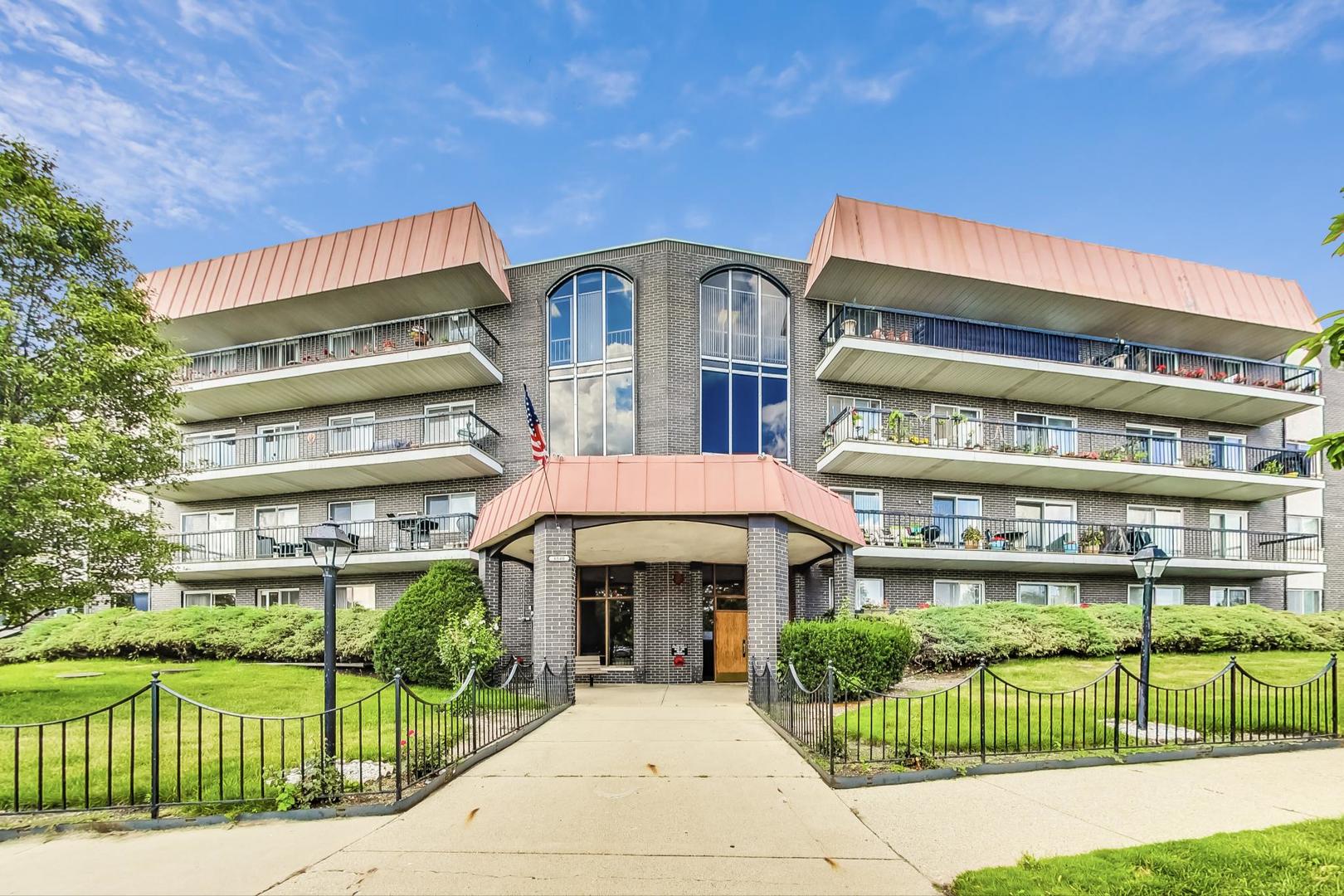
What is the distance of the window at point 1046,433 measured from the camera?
909 inches

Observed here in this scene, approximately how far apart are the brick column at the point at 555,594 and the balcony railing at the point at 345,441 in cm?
798

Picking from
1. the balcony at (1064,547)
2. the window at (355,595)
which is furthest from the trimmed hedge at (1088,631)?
the window at (355,595)

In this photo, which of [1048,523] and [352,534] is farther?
[1048,523]

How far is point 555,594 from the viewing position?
1464 centimetres

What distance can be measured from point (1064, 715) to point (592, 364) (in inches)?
631

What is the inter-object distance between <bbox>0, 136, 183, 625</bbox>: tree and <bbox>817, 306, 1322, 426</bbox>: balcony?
60.8ft

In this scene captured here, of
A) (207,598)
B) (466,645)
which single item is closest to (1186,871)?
(466,645)

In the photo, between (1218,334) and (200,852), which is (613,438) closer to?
(200,852)

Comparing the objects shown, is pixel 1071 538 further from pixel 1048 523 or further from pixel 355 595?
pixel 355 595

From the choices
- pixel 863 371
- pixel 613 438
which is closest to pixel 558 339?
pixel 613 438

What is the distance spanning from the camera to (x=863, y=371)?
2259 centimetres

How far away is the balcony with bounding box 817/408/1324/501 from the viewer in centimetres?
2144

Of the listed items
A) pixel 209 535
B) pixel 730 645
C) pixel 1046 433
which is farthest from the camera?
pixel 209 535

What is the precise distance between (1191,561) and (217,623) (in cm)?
3096
